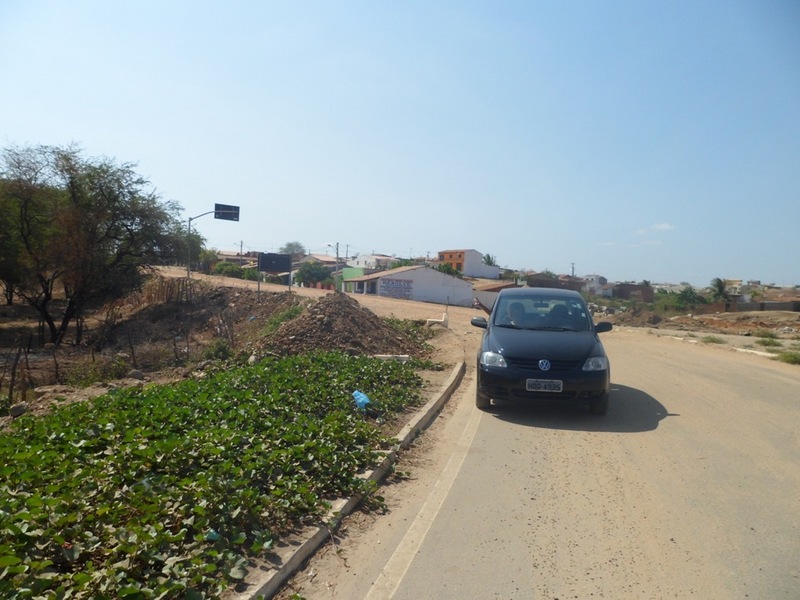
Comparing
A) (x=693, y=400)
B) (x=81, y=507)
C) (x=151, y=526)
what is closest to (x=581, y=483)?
(x=151, y=526)

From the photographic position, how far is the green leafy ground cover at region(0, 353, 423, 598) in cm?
346

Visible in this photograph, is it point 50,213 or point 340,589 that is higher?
point 50,213

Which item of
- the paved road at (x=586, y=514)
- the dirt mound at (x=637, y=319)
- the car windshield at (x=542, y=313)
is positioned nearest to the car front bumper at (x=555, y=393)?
the paved road at (x=586, y=514)

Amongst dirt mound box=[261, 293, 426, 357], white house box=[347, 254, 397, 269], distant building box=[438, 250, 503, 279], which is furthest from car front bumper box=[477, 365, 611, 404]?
white house box=[347, 254, 397, 269]

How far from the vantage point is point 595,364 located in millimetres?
8344

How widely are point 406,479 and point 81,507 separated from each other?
2987 mm

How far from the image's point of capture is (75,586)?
3219mm

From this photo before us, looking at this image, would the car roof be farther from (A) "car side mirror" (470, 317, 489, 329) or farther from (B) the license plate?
(B) the license plate

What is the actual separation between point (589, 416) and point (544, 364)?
1250 mm

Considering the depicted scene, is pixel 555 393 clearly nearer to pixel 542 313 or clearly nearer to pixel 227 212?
pixel 542 313

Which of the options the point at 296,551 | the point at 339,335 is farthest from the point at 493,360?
the point at 339,335

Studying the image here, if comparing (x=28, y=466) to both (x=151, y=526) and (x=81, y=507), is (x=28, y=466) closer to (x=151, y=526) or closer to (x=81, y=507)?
(x=81, y=507)

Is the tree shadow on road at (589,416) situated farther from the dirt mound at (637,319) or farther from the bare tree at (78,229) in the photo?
the dirt mound at (637,319)

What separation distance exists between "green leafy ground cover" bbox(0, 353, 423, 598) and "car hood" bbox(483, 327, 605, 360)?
208cm
